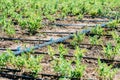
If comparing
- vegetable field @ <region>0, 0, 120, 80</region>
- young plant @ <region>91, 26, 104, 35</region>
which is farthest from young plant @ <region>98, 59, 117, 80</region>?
young plant @ <region>91, 26, 104, 35</region>

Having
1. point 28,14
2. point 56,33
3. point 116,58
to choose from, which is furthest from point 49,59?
point 28,14

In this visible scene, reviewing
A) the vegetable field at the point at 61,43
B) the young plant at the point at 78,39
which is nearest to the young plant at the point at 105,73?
the vegetable field at the point at 61,43

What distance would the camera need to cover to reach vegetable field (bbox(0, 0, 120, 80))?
5293 mm

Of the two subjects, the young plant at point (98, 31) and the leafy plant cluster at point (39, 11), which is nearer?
the young plant at point (98, 31)

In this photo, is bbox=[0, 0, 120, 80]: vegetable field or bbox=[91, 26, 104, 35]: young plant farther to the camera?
bbox=[91, 26, 104, 35]: young plant

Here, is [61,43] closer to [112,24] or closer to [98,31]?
[98,31]

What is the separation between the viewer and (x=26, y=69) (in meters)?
5.57

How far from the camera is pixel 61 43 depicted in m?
7.14

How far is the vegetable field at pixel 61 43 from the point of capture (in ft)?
17.4

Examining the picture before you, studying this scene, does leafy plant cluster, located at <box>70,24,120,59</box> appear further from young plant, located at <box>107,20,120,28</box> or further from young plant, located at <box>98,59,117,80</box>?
young plant, located at <box>98,59,117,80</box>

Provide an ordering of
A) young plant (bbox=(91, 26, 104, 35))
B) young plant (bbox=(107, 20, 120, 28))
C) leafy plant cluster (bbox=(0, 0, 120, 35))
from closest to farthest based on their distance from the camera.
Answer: young plant (bbox=(91, 26, 104, 35)) < young plant (bbox=(107, 20, 120, 28)) < leafy plant cluster (bbox=(0, 0, 120, 35))

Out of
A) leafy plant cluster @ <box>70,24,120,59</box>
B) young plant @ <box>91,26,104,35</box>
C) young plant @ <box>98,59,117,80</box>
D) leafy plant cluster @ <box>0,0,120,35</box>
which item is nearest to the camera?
young plant @ <box>98,59,117,80</box>

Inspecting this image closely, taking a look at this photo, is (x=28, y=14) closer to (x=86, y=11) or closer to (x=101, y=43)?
(x=86, y=11)

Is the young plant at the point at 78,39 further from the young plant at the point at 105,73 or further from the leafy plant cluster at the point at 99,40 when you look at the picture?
the young plant at the point at 105,73
